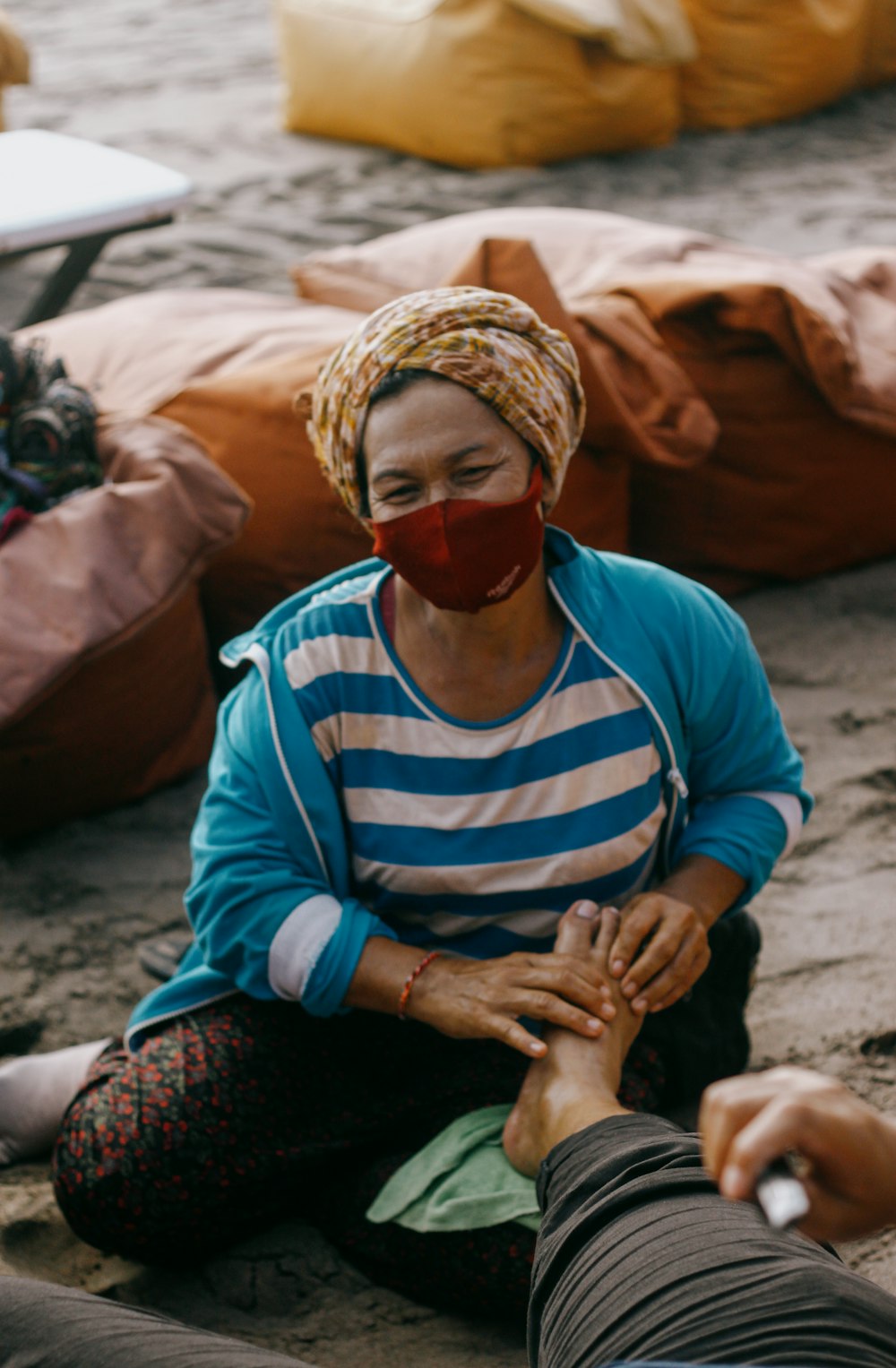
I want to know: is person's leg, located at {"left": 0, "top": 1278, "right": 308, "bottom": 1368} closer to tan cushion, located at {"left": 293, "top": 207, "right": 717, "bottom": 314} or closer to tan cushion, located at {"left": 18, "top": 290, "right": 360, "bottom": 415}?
tan cushion, located at {"left": 18, "top": 290, "right": 360, "bottom": 415}

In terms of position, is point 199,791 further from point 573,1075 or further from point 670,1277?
point 670,1277

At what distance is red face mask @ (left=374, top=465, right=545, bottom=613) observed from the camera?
1683 millimetres

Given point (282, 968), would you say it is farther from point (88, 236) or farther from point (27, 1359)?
point (88, 236)

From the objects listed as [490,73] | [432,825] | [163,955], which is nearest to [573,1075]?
[432,825]

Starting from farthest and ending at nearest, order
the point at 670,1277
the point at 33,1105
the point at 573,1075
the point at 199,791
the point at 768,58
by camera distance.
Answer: the point at 768,58 < the point at 199,791 < the point at 33,1105 < the point at 573,1075 < the point at 670,1277

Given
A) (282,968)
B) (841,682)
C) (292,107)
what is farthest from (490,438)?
(292,107)

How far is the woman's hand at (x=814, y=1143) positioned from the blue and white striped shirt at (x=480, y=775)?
723mm

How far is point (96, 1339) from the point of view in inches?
53.1

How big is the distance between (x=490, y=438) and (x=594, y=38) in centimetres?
434

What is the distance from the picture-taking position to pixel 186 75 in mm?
7332

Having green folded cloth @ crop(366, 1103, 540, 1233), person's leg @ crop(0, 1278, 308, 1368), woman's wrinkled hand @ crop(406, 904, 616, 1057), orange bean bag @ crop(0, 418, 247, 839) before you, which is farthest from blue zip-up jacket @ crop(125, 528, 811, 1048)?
orange bean bag @ crop(0, 418, 247, 839)

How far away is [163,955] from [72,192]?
2032mm

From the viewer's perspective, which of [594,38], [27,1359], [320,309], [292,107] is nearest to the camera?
[27,1359]

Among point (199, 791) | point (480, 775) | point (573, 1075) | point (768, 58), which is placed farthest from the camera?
point (768, 58)
